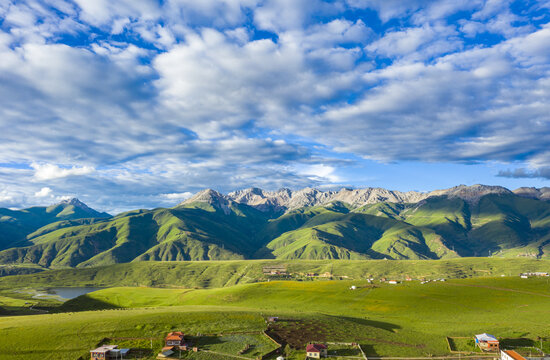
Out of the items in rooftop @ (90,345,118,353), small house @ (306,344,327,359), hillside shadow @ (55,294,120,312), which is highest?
rooftop @ (90,345,118,353)

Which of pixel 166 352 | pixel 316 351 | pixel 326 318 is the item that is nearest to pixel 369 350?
pixel 316 351

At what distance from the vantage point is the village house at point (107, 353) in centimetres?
6007

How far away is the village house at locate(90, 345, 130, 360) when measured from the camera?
197ft

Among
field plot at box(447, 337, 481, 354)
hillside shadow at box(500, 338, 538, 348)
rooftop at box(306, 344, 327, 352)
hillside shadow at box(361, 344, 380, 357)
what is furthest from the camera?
hillside shadow at box(500, 338, 538, 348)

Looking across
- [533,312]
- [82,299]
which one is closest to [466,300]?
[533,312]

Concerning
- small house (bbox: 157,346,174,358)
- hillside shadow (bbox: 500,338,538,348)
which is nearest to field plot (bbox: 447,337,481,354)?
hillside shadow (bbox: 500,338,538,348)

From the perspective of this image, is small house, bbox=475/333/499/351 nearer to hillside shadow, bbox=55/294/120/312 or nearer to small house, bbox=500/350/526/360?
small house, bbox=500/350/526/360

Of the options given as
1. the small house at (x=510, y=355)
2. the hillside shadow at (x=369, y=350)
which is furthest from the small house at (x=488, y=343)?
the hillside shadow at (x=369, y=350)

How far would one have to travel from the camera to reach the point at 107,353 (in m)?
60.9

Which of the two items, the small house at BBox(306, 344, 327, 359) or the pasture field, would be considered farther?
the pasture field

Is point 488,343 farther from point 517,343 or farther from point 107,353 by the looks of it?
point 107,353

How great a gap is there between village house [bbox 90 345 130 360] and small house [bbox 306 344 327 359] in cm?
3373

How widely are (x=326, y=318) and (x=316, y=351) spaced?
105ft

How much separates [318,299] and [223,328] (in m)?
70.0
